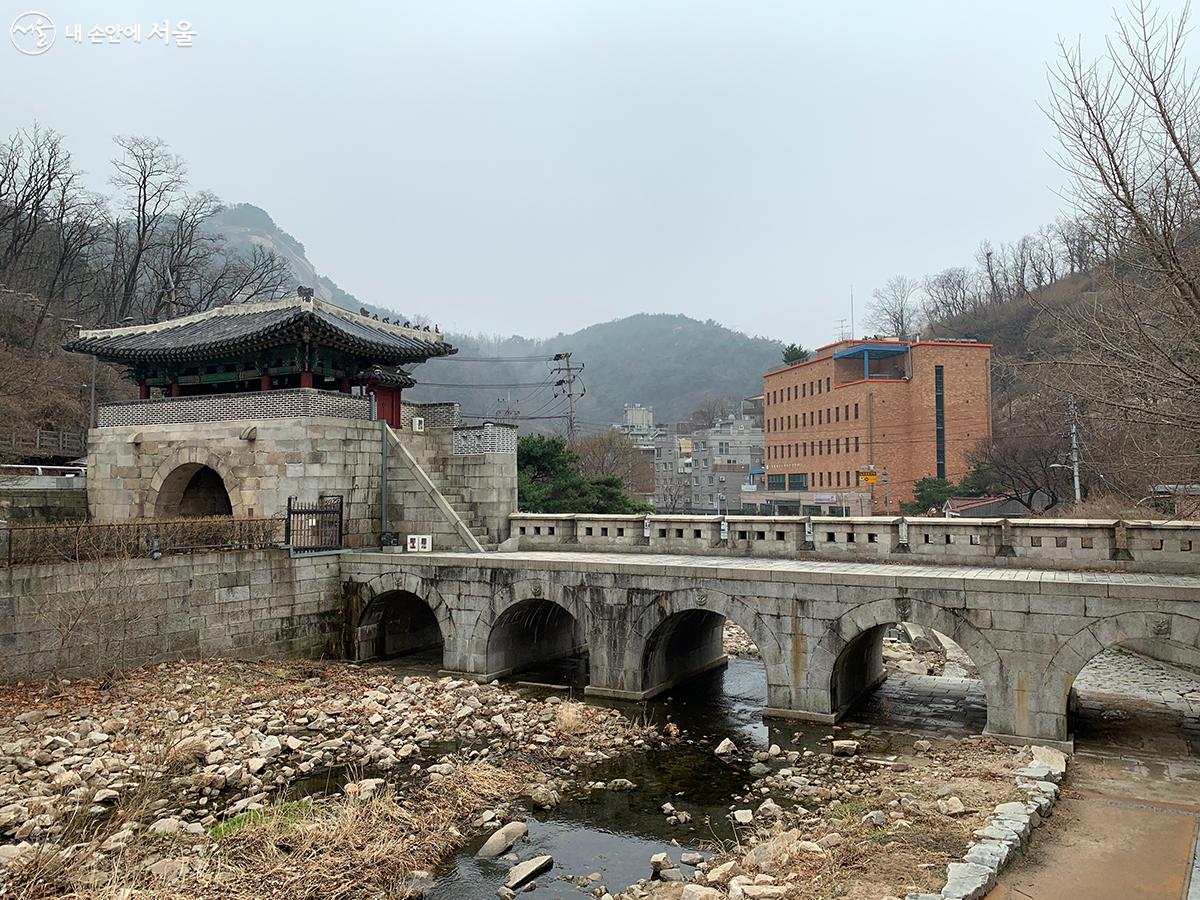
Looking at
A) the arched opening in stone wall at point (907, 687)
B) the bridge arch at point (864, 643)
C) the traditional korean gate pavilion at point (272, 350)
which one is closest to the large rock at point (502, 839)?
the bridge arch at point (864, 643)

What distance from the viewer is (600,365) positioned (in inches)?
5679

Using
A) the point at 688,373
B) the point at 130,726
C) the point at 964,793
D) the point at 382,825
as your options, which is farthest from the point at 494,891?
the point at 688,373

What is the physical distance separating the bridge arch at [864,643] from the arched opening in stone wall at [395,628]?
10585mm

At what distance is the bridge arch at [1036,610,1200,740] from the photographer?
1370 cm

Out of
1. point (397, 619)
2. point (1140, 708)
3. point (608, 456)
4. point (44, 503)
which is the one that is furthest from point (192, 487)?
point (608, 456)

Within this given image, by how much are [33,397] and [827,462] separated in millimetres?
49210

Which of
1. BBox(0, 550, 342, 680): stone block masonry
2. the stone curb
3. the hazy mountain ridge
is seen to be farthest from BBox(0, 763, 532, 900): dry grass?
the hazy mountain ridge

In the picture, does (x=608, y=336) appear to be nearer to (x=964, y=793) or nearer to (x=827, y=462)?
(x=827, y=462)

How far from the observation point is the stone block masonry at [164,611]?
16.4 meters

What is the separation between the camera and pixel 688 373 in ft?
431

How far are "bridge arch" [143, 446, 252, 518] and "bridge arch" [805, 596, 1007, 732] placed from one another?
16.6m

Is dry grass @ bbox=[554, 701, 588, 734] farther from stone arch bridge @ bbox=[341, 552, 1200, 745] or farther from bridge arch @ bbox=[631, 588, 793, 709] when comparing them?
bridge arch @ bbox=[631, 588, 793, 709]

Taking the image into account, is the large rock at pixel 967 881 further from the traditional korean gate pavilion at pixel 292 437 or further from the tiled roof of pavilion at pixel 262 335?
A: the tiled roof of pavilion at pixel 262 335

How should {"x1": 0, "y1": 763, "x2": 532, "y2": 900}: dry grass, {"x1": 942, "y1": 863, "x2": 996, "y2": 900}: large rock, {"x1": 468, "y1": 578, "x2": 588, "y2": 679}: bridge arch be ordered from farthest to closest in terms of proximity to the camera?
{"x1": 468, "y1": 578, "x2": 588, "y2": 679}: bridge arch → {"x1": 0, "y1": 763, "x2": 532, "y2": 900}: dry grass → {"x1": 942, "y1": 863, "x2": 996, "y2": 900}: large rock
